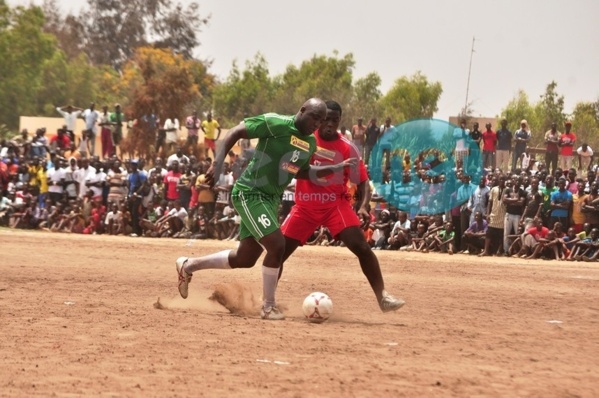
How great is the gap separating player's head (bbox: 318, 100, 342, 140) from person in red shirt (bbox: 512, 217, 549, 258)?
38.1ft

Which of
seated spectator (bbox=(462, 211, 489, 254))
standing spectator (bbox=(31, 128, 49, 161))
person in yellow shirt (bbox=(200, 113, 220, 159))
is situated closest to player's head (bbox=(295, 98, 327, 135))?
seated spectator (bbox=(462, 211, 489, 254))

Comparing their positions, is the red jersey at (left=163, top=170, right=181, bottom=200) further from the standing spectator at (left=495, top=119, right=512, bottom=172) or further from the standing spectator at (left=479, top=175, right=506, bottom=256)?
the standing spectator at (left=479, top=175, right=506, bottom=256)

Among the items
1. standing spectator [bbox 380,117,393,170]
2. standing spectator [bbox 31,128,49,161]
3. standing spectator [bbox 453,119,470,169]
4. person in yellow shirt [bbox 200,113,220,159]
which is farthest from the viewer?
person in yellow shirt [bbox 200,113,220,159]

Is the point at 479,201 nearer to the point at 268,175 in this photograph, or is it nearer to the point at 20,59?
the point at 268,175

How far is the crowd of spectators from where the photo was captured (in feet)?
70.5

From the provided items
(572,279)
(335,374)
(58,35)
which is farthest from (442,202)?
(58,35)

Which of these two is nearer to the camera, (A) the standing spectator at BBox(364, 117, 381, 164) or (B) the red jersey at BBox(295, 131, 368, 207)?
(B) the red jersey at BBox(295, 131, 368, 207)

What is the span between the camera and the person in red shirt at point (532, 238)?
21.3 m

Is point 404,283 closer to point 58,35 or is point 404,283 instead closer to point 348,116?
point 348,116

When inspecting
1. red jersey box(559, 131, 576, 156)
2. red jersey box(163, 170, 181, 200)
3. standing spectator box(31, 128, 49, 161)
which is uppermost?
red jersey box(559, 131, 576, 156)

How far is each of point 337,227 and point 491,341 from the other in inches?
82.0

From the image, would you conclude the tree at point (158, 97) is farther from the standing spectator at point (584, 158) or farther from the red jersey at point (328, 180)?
the red jersey at point (328, 180)

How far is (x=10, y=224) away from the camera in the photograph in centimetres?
2816

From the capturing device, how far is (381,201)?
78.0ft
